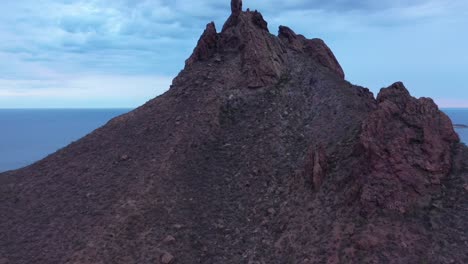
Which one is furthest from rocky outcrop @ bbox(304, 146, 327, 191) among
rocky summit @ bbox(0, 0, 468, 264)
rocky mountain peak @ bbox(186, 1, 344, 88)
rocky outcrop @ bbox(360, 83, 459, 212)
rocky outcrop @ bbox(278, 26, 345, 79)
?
rocky outcrop @ bbox(278, 26, 345, 79)

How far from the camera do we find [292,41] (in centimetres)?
3125

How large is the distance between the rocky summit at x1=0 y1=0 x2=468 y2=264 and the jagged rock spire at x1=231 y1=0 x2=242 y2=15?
12.9 feet

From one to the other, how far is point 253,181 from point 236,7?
14.1m

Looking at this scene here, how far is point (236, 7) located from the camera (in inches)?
1192

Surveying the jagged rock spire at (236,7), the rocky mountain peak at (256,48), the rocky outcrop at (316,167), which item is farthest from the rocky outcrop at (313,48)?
the rocky outcrop at (316,167)

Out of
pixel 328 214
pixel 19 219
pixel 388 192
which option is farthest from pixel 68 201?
pixel 388 192

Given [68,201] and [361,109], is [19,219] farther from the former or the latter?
[361,109]

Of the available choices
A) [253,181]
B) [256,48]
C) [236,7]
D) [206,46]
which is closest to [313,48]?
[256,48]

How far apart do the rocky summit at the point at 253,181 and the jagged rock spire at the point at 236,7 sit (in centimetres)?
393

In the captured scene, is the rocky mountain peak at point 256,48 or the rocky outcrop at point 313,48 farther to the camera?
the rocky outcrop at point 313,48

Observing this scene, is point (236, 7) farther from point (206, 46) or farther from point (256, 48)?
point (256, 48)

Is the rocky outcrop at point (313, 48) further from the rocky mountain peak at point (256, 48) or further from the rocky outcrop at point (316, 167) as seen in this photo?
the rocky outcrop at point (316, 167)

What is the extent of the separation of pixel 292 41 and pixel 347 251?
19028 mm

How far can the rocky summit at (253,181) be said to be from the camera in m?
15.7
